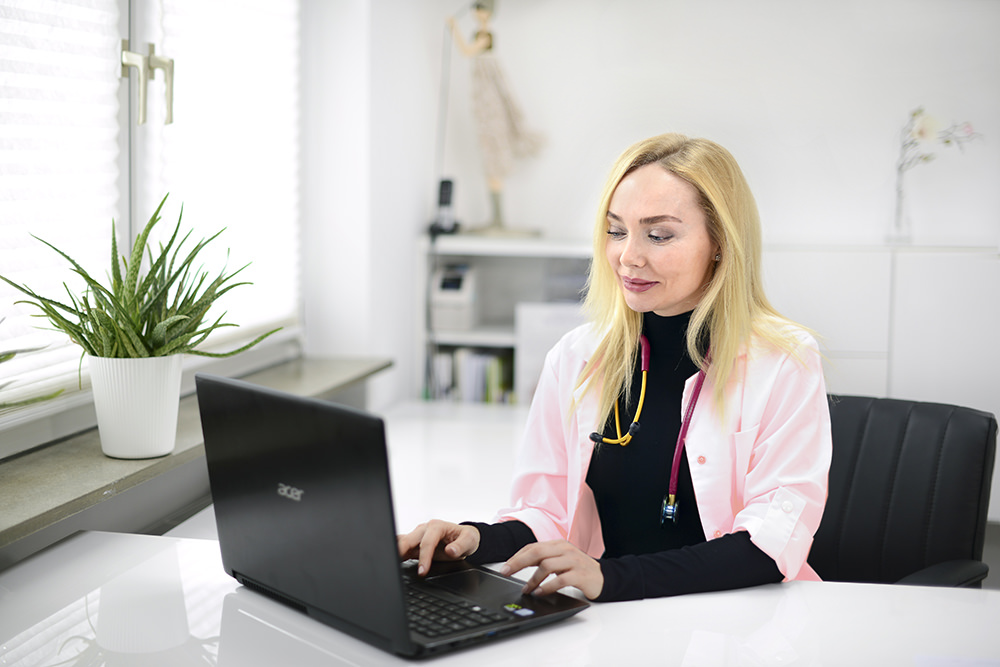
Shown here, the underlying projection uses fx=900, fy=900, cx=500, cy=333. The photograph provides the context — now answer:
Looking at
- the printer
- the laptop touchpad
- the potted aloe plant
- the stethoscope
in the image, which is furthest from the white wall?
the laptop touchpad

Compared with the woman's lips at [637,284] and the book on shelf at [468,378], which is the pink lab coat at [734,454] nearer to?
the woman's lips at [637,284]

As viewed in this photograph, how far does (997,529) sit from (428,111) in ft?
7.84

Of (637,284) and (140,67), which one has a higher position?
(140,67)

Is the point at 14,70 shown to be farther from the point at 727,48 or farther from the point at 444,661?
the point at 727,48

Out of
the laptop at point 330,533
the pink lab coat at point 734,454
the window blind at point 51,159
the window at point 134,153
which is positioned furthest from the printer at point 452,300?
the laptop at point 330,533

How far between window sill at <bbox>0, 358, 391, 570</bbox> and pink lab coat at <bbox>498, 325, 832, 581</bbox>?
63 cm

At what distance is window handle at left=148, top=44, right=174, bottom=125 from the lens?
6.30 feet

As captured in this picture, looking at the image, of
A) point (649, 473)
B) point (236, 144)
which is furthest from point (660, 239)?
point (236, 144)

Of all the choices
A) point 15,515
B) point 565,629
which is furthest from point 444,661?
point 15,515

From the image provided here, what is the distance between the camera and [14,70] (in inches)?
61.4

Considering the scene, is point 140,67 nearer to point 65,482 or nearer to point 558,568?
point 65,482

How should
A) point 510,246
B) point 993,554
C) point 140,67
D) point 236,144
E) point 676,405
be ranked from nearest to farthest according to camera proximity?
point 676,405 < point 140,67 < point 993,554 < point 236,144 < point 510,246

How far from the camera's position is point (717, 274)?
1.46 meters

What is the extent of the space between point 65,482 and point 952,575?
1.48m
